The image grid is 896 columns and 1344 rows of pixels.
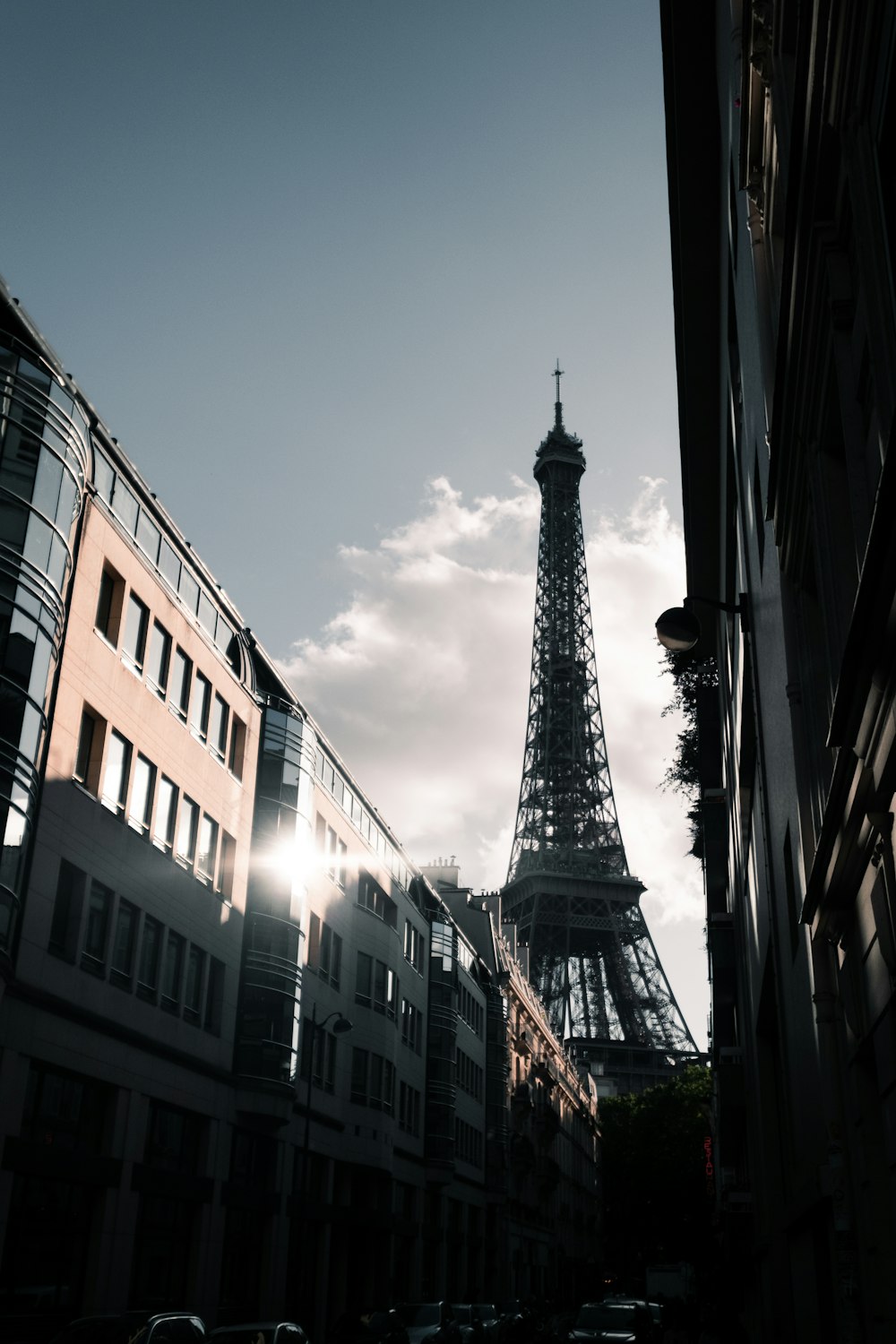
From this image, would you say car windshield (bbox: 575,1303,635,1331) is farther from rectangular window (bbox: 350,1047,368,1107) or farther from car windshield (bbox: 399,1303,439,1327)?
rectangular window (bbox: 350,1047,368,1107)

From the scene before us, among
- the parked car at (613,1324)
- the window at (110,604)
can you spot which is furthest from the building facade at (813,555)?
the window at (110,604)

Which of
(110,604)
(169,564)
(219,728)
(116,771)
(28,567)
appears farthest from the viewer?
(219,728)

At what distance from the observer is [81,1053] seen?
24.6 meters

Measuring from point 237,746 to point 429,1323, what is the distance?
15.8 metres

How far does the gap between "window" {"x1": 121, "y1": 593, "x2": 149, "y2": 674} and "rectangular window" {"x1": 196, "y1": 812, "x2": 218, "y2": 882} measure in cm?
555

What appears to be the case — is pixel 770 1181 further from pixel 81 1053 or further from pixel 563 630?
pixel 563 630

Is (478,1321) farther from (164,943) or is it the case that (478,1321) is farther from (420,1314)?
(164,943)

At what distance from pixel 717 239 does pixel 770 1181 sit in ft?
45.9

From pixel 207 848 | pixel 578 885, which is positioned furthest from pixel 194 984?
pixel 578 885

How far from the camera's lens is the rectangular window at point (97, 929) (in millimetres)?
25250

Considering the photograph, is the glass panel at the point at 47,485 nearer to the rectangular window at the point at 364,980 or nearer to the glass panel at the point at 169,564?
the glass panel at the point at 169,564

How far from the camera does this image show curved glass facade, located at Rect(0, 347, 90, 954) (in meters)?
21.8

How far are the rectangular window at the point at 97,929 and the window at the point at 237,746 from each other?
9.25m

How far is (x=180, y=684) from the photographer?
102ft
